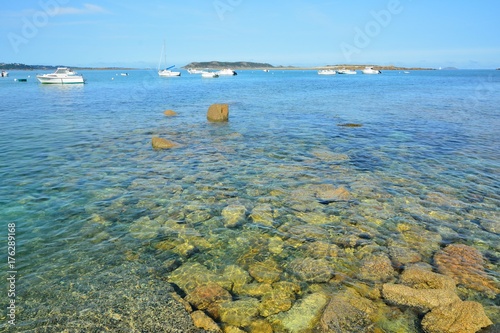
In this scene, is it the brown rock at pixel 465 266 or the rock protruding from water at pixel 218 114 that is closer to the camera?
the brown rock at pixel 465 266

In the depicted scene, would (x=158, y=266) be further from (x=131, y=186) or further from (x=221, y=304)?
(x=131, y=186)

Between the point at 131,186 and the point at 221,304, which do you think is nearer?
the point at 221,304

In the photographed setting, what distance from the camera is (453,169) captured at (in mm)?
14398

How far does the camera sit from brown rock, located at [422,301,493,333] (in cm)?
545

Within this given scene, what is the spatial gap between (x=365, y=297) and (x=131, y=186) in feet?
30.7

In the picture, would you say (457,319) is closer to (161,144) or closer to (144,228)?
(144,228)

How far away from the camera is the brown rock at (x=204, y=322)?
5.50m

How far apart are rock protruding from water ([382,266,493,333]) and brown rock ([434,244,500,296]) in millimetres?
452

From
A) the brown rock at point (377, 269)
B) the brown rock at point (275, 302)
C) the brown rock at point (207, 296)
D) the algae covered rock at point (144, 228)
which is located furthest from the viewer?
the algae covered rock at point (144, 228)

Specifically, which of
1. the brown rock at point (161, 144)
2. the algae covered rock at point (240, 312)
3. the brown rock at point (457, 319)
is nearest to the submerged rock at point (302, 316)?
the algae covered rock at point (240, 312)

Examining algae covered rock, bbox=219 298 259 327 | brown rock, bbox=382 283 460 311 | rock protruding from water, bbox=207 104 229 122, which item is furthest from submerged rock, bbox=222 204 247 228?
rock protruding from water, bbox=207 104 229 122

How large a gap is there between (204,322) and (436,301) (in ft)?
15.1

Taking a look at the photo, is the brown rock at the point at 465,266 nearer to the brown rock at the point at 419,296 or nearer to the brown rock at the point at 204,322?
the brown rock at the point at 419,296

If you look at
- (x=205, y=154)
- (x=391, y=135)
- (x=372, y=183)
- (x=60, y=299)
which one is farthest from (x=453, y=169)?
(x=60, y=299)
